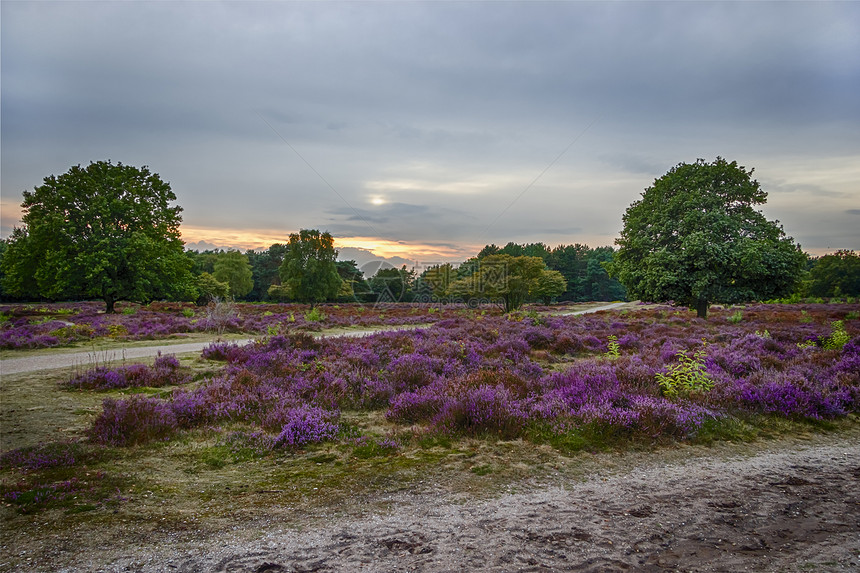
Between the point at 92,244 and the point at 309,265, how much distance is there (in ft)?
59.2

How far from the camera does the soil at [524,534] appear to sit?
9.27 feet

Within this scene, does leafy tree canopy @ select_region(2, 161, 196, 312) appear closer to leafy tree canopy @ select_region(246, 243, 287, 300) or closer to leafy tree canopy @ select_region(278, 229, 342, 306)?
leafy tree canopy @ select_region(278, 229, 342, 306)

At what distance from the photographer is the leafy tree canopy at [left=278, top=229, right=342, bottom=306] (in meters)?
39.8

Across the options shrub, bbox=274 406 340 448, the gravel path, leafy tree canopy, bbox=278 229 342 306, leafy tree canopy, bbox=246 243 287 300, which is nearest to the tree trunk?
shrub, bbox=274 406 340 448

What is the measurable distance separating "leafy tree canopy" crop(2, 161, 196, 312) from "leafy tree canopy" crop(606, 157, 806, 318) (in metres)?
29.0

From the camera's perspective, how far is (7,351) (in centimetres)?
1262

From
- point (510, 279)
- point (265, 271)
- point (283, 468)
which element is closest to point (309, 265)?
point (510, 279)

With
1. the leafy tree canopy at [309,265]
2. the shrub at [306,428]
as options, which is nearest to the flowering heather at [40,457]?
the shrub at [306,428]

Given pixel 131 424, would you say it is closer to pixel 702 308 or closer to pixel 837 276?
pixel 702 308

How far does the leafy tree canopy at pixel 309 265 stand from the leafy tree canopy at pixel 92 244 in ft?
44.8

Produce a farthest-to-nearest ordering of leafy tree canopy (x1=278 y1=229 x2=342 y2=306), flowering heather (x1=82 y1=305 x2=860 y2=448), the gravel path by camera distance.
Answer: leafy tree canopy (x1=278 y1=229 x2=342 y2=306) → the gravel path → flowering heather (x1=82 y1=305 x2=860 y2=448)

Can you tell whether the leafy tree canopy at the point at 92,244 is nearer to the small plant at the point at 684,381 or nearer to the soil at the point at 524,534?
the soil at the point at 524,534

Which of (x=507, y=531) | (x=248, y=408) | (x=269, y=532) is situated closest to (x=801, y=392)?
(x=507, y=531)

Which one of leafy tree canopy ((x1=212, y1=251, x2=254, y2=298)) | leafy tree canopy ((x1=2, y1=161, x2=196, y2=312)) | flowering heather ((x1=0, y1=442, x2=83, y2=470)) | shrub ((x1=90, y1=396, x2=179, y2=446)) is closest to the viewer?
flowering heather ((x1=0, y1=442, x2=83, y2=470))
